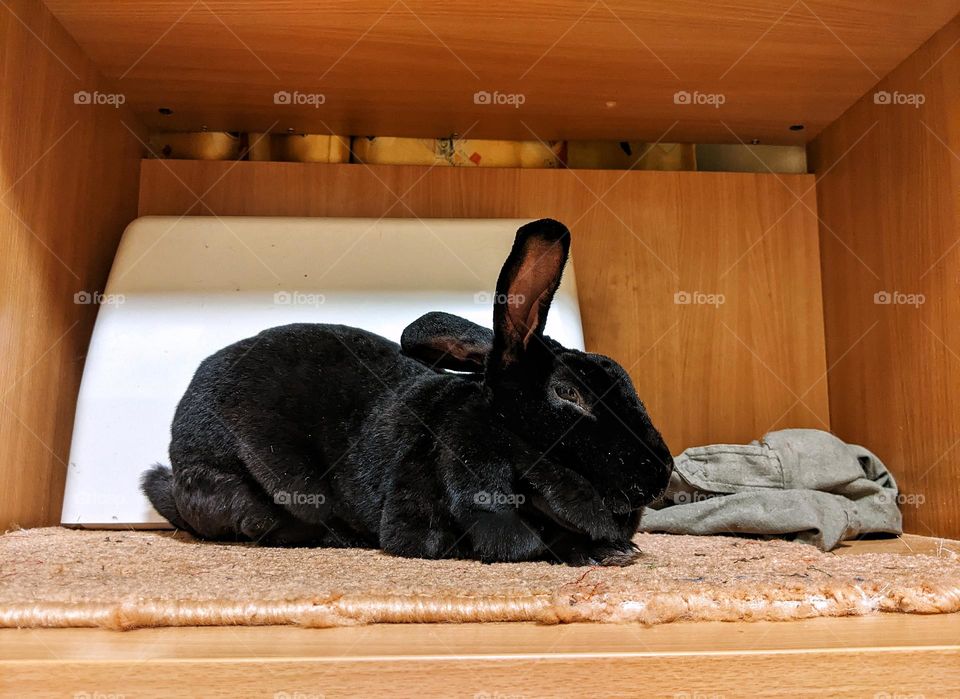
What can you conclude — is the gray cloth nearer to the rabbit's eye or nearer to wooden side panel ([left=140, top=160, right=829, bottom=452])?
wooden side panel ([left=140, top=160, right=829, bottom=452])

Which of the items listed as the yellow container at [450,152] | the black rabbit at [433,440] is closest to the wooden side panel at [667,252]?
the yellow container at [450,152]

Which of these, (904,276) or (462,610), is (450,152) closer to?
(904,276)

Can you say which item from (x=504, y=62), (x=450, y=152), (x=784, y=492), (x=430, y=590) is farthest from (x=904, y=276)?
(x=430, y=590)

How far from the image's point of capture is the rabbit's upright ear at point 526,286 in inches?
30.7

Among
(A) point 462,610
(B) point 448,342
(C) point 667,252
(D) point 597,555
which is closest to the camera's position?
(A) point 462,610

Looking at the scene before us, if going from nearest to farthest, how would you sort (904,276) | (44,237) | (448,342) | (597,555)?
(597,555)
(448,342)
(44,237)
(904,276)

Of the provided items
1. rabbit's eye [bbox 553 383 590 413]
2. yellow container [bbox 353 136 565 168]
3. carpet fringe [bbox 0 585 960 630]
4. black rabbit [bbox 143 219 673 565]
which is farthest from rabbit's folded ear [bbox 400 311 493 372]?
yellow container [bbox 353 136 565 168]

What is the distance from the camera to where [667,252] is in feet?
4.80

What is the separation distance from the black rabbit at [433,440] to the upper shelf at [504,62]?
44 cm

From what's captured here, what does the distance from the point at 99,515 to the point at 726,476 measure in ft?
2.97

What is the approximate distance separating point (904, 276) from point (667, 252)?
1.29ft

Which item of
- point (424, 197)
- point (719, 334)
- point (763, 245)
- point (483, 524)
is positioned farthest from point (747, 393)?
point (483, 524)

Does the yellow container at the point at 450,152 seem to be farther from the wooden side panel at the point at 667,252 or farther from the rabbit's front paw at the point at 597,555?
the rabbit's front paw at the point at 597,555

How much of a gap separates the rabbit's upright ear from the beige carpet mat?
0.22m
